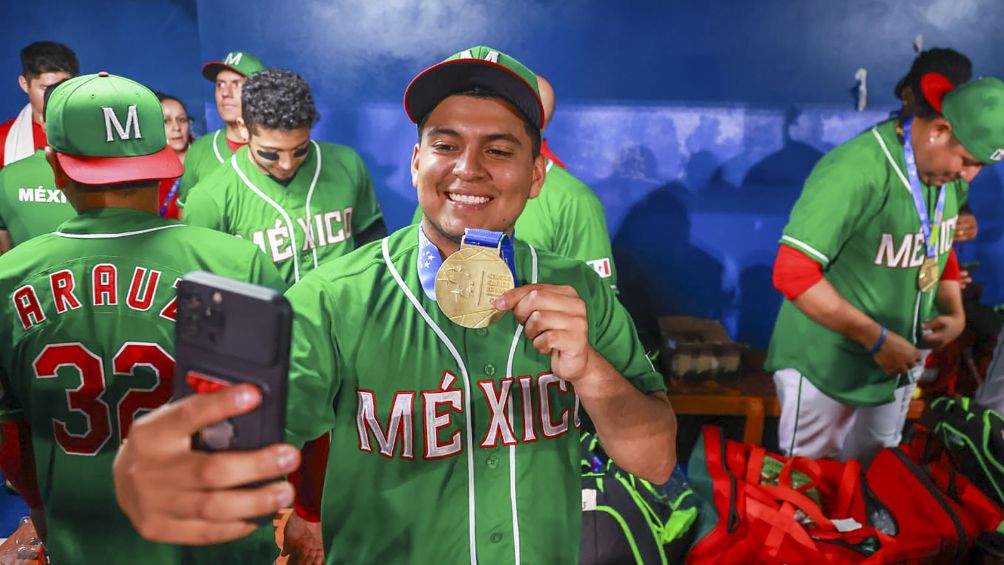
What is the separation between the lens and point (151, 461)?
2.36 feet

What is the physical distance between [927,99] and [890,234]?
499 mm

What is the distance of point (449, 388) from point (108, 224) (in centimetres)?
96

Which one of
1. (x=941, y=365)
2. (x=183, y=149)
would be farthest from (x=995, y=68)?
(x=183, y=149)

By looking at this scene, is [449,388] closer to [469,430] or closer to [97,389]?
[469,430]

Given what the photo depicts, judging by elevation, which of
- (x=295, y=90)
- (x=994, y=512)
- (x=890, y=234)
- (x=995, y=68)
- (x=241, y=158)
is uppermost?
(x=995, y=68)

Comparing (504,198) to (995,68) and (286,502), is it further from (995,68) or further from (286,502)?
(995,68)

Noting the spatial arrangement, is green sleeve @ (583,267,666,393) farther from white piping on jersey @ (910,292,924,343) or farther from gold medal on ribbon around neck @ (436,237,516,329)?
white piping on jersey @ (910,292,924,343)

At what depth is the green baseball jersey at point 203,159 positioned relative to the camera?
162 inches

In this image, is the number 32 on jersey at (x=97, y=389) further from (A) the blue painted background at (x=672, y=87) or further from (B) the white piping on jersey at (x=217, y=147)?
(A) the blue painted background at (x=672, y=87)

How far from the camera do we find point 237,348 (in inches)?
27.6

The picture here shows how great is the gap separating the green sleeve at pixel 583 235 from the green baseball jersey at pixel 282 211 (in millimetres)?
987

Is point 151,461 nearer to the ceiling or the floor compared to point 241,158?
nearer to the floor

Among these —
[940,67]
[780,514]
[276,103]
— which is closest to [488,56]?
[276,103]

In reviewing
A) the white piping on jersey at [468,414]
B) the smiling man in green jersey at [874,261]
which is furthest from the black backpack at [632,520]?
the white piping on jersey at [468,414]
